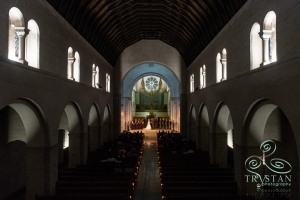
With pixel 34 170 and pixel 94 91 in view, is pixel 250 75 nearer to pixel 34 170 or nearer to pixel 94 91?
pixel 34 170

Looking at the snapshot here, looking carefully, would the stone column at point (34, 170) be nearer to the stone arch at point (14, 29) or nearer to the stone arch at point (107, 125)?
the stone arch at point (14, 29)

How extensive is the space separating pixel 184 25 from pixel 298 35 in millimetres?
14563

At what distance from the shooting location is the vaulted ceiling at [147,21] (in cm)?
1499

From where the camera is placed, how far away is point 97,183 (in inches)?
502

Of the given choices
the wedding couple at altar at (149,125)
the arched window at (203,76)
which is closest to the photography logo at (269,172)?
the arched window at (203,76)

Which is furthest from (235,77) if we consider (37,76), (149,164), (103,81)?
(103,81)

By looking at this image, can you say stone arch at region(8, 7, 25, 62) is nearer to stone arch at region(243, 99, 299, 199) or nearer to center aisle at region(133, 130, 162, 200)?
center aisle at region(133, 130, 162, 200)

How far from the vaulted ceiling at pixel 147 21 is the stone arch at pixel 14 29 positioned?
7.80 ft

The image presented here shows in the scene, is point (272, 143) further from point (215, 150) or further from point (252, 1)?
point (252, 1)

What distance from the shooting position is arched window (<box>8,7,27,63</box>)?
9.94 m

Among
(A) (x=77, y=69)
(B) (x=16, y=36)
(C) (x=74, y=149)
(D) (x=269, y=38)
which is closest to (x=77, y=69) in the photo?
(A) (x=77, y=69)

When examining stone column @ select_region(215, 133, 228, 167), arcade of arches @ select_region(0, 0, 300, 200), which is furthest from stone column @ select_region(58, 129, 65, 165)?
stone column @ select_region(215, 133, 228, 167)

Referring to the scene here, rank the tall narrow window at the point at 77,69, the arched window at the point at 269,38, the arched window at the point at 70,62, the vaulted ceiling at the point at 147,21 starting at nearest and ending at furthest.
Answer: the arched window at the point at 269,38 → the vaulted ceiling at the point at 147,21 → the arched window at the point at 70,62 → the tall narrow window at the point at 77,69

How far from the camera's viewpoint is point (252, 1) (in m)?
11.1
